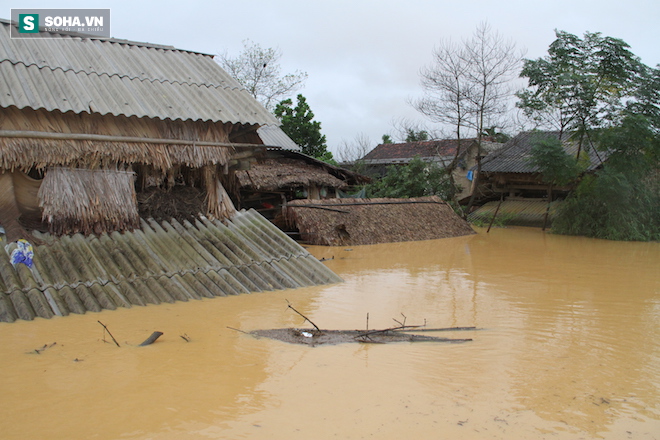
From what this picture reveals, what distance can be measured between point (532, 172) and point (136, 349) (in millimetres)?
18769

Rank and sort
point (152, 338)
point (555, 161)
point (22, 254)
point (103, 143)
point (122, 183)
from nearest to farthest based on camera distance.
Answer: point (152, 338) → point (22, 254) → point (103, 143) → point (122, 183) → point (555, 161)

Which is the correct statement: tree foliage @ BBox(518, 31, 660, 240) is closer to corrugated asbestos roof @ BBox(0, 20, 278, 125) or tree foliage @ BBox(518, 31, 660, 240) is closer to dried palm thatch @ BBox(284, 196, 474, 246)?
dried palm thatch @ BBox(284, 196, 474, 246)

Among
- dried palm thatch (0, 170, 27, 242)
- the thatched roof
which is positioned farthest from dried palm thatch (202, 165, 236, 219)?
the thatched roof

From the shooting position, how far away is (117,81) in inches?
306

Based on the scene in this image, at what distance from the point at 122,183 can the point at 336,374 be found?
4438mm

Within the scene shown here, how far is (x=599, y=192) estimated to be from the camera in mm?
17719

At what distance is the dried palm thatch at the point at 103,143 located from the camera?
6.54m

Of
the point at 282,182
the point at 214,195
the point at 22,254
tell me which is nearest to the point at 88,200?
the point at 22,254

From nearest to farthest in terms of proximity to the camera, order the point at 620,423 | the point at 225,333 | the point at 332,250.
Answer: the point at 620,423 → the point at 225,333 → the point at 332,250

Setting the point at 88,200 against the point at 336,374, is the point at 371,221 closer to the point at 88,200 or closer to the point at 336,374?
the point at 88,200

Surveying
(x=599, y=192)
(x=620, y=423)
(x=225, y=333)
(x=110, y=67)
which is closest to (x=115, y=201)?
(x=110, y=67)

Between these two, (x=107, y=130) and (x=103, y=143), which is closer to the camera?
(x=103, y=143)

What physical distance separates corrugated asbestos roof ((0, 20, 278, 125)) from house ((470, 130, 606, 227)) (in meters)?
13.8

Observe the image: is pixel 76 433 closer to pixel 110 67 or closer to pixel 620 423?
pixel 620 423
